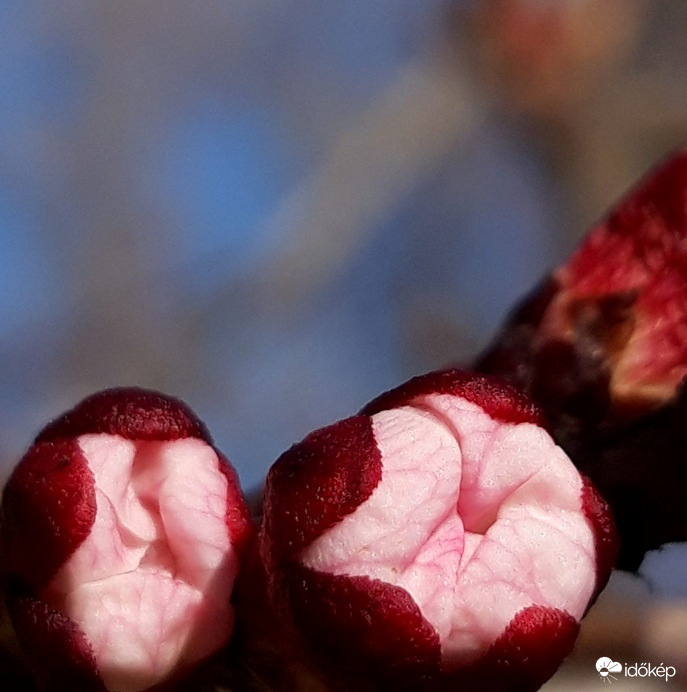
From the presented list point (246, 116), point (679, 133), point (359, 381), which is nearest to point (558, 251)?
point (679, 133)

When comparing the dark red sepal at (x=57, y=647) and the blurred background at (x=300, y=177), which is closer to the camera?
the dark red sepal at (x=57, y=647)

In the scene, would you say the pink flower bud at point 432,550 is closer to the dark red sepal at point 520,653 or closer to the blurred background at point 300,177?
the dark red sepal at point 520,653

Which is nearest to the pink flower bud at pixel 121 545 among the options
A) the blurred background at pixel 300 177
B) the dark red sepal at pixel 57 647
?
the dark red sepal at pixel 57 647

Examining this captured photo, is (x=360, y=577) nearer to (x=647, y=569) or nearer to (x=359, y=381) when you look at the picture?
(x=647, y=569)

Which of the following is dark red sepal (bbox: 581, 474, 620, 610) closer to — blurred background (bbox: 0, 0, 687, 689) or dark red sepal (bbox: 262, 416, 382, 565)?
dark red sepal (bbox: 262, 416, 382, 565)

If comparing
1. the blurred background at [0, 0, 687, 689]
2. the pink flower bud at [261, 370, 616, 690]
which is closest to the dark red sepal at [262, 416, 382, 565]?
the pink flower bud at [261, 370, 616, 690]
